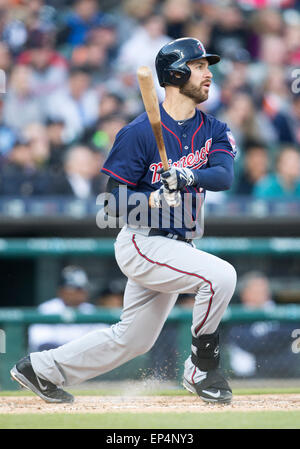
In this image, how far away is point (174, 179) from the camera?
3256mm

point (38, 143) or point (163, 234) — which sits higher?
point (38, 143)

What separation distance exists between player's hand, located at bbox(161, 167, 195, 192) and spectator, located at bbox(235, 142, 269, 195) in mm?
3035

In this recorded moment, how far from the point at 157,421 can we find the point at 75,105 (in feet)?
13.4

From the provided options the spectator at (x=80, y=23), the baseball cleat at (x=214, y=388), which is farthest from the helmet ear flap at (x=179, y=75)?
the spectator at (x=80, y=23)

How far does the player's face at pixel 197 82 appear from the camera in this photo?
3576 mm

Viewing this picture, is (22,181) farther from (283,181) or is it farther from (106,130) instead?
(283,181)

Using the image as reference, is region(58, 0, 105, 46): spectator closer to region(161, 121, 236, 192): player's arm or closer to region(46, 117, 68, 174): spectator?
region(46, 117, 68, 174): spectator

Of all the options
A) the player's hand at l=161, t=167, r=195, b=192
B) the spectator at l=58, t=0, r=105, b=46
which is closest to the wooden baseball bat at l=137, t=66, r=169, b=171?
the player's hand at l=161, t=167, r=195, b=192

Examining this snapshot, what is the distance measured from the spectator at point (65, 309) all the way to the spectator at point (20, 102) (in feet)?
4.77

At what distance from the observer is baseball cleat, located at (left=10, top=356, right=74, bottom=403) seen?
3.73 m

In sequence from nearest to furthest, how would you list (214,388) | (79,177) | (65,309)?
(214,388) < (65,309) < (79,177)

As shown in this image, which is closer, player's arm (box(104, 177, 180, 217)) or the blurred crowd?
player's arm (box(104, 177, 180, 217))

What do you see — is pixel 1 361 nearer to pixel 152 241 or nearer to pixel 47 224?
pixel 47 224

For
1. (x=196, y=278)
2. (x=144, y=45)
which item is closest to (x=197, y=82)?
(x=196, y=278)
